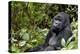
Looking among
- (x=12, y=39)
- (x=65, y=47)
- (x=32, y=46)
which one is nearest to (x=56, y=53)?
(x=65, y=47)

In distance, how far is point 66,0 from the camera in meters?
2.20

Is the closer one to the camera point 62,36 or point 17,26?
point 17,26

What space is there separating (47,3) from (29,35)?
17.4 inches

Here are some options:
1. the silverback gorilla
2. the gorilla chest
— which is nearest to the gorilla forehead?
the silverback gorilla

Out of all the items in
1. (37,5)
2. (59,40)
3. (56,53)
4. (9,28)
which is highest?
(37,5)

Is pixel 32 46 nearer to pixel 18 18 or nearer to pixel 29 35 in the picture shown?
pixel 29 35

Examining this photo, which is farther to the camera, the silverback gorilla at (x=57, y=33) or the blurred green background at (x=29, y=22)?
the silverback gorilla at (x=57, y=33)

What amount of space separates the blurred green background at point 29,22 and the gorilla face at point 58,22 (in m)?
0.05

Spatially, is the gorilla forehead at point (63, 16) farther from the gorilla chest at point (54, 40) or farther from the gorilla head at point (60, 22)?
the gorilla chest at point (54, 40)

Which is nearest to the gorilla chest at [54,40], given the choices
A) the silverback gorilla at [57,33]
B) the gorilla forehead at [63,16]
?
the silverback gorilla at [57,33]

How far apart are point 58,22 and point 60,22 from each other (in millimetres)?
27

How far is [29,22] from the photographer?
2.02 meters

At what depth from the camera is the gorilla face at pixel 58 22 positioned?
2127 millimetres

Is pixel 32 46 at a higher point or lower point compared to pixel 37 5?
lower
